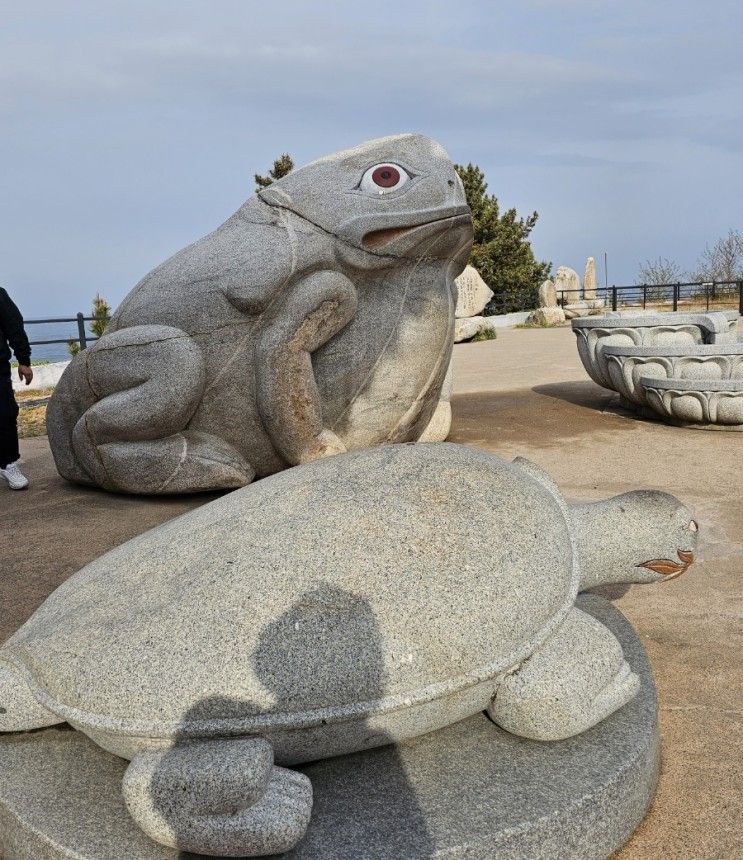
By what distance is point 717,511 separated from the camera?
4504 millimetres

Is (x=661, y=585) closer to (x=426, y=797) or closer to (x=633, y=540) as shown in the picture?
(x=633, y=540)

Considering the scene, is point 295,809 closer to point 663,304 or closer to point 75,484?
point 75,484

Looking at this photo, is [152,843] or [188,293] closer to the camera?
[152,843]

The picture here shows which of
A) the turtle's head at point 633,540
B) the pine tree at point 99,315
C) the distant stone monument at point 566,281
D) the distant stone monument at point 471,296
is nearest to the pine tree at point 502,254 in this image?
the distant stone monument at point 566,281

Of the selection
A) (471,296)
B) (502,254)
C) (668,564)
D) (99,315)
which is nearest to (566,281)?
(502,254)

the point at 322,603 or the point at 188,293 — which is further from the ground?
the point at 188,293

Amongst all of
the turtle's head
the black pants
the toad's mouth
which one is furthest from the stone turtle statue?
the black pants

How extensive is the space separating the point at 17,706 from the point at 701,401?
19.4ft

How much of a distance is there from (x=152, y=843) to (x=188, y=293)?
354cm

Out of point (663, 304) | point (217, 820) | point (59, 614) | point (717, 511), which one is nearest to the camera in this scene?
point (217, 820)

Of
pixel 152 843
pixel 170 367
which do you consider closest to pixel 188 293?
pixel 170 367

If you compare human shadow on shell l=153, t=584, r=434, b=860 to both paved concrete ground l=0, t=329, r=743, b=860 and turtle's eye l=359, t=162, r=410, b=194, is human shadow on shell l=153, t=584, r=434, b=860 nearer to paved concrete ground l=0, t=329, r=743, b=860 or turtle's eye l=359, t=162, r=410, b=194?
paved concrete ground l=0, t=329, r=743, b=860

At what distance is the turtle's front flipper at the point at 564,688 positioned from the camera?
6.21 feet

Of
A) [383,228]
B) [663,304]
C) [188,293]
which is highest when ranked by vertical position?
[383,228]
